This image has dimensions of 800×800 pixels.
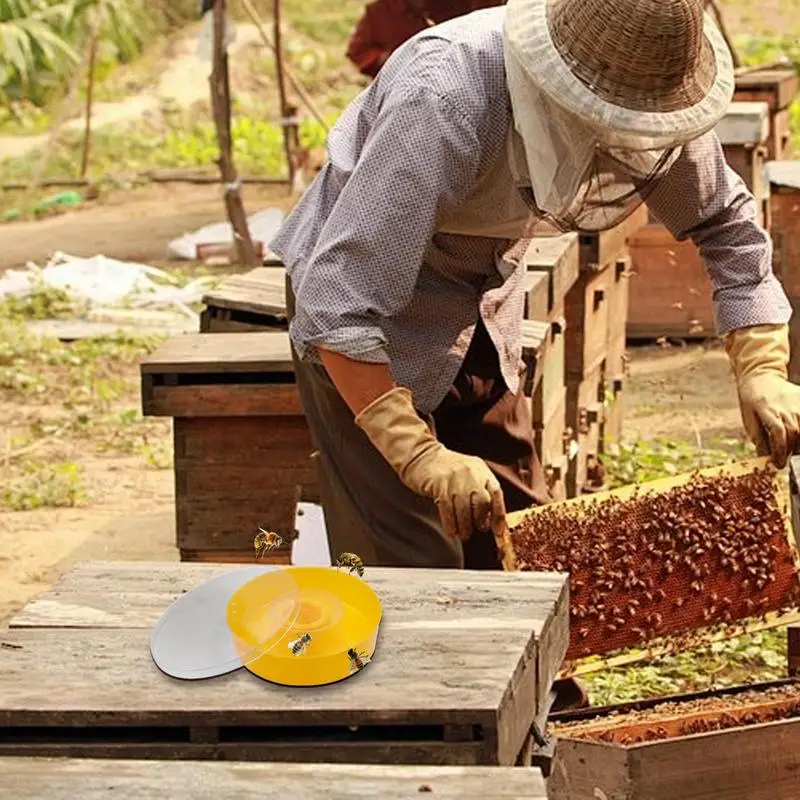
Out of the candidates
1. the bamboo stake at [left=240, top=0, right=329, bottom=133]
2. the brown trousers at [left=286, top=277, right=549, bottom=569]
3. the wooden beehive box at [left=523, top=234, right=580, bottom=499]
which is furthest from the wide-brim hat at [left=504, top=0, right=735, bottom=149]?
the bamboo stake at [left=240, top=0, right=329, bottom=133]

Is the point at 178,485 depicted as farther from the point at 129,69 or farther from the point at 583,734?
the point at 129,69

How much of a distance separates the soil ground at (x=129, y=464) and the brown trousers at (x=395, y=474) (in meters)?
2.09

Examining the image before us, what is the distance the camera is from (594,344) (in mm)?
5930

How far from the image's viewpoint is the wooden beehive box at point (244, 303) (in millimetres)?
4914

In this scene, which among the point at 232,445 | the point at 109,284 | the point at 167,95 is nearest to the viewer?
the point at 232,445

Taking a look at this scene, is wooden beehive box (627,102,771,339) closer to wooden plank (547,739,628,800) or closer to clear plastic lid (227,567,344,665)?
wooden plank (547,739,628,800)

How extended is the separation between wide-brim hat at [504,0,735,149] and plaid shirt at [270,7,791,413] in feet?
0.51

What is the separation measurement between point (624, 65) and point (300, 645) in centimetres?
119

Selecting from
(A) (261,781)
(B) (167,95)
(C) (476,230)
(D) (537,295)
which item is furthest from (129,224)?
(A) (261,781)

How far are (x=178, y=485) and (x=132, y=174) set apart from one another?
363 inches

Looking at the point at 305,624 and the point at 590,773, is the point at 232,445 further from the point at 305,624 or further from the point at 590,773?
the point at 305,624

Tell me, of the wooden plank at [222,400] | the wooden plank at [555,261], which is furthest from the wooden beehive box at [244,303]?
the wooden plank at [555,261]

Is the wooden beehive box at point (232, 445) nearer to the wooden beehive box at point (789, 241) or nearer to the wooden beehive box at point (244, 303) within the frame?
the wooden beehive box at point (244, 303)

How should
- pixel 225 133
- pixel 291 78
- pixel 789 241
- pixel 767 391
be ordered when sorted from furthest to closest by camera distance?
pixel 291 78
pixel 225 133
pixel 789 241
pixel 767 391
